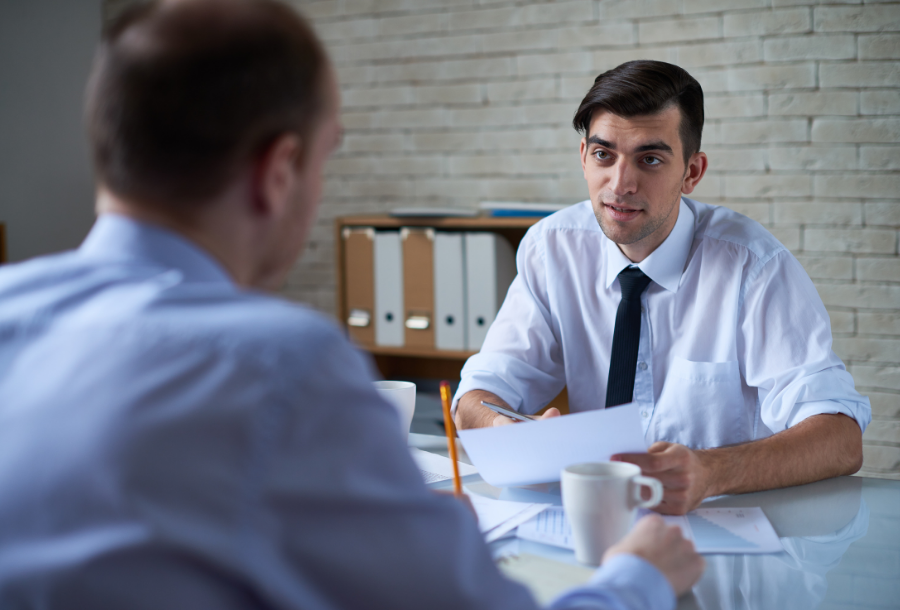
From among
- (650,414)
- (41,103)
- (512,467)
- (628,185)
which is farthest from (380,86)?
(512,467)

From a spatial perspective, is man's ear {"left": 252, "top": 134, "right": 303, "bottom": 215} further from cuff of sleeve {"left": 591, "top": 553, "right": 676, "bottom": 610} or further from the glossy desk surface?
the glossy desk surface

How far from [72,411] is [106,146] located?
0.20m

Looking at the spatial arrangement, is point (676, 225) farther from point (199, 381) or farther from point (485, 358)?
point (199, 381)

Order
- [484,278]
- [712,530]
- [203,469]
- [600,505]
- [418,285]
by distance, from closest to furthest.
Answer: [203,469] < [600,505] < [712,530] < [484,278] < [418,285]

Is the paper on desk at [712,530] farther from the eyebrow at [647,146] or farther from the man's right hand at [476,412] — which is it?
the eyebrow at [647,146]

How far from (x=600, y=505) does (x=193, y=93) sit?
22.9 inches

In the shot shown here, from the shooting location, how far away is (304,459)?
472mm

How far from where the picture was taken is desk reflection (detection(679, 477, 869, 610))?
799mm

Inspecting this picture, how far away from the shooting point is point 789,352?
1398mm

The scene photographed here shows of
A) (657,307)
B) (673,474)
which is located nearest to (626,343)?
(657,307)

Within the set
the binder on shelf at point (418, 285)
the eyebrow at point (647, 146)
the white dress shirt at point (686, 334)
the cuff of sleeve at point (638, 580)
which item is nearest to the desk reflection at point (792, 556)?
the cuff of sleeve at point (638, 580)

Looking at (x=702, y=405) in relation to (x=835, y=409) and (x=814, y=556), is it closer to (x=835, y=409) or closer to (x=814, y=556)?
(x=835, y=409)

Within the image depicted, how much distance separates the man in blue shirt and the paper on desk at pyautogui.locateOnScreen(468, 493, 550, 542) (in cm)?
41

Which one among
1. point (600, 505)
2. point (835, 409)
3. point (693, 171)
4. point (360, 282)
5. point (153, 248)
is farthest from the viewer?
point (360, 282)
